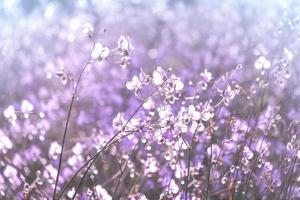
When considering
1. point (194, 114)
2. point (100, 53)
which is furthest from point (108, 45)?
point (194, 114)

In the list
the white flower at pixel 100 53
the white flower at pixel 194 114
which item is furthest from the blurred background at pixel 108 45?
the white flower at pixel 194 114

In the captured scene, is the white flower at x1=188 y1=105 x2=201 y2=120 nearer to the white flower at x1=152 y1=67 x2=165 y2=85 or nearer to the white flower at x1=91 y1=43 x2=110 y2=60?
the white flower at x1=152 y1=67 x2=165 y2=85

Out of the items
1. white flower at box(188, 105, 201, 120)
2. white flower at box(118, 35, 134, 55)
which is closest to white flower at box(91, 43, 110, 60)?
white flower at box(118, 35, 134, 55)

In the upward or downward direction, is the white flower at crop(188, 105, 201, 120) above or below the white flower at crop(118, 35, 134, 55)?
below

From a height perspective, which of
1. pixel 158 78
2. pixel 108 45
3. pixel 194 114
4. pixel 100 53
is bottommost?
pixel 194 114

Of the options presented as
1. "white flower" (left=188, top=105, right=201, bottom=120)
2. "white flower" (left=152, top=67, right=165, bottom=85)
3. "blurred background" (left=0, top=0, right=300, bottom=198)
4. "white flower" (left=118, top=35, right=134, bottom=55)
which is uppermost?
"blurred background" (left=0, top=0, right=300, bottom=198)

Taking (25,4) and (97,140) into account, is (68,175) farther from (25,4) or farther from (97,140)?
(25,4)

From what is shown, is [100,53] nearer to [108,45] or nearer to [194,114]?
[194,114]

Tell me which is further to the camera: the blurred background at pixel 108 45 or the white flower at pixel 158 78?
the blurred background at pixel 108 45

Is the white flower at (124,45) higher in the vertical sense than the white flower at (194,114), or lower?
higher

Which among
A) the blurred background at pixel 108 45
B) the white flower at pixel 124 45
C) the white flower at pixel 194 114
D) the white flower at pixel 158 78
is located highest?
the blurred background at pixel 108 45

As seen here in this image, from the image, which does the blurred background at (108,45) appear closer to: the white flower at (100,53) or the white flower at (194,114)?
the white flower at (100,53)
